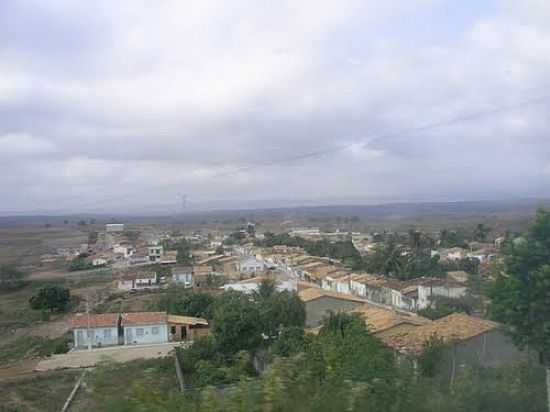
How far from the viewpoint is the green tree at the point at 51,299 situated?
2370 centimetres

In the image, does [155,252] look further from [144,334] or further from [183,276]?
[144,334]

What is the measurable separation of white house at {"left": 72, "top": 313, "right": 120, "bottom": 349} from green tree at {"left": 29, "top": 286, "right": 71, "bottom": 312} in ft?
13.1

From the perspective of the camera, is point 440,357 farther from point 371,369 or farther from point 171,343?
point 171,343

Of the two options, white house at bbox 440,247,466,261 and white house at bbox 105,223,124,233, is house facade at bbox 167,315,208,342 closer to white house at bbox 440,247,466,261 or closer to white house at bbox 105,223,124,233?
white house at bbox 105,223,124,233

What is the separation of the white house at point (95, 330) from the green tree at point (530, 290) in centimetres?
1681

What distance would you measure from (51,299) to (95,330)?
547 centimetres

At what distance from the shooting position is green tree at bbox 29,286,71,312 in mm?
23703

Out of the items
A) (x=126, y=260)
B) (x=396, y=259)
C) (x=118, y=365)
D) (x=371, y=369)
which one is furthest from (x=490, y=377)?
(x=126, y=260)

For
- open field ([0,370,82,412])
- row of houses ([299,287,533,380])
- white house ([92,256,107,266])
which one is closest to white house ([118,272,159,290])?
white house ([92,256,107,266])

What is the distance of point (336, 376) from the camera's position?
11.4 feet

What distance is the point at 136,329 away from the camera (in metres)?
20.5

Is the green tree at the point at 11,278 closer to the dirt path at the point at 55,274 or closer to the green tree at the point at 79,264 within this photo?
the dirt path at the point at 55,274

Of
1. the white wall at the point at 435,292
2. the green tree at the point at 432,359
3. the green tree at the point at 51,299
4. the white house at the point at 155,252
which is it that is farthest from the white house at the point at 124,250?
the green tree at the point at 432,359

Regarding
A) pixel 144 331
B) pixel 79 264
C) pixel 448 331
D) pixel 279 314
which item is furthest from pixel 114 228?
pixel 448 331
